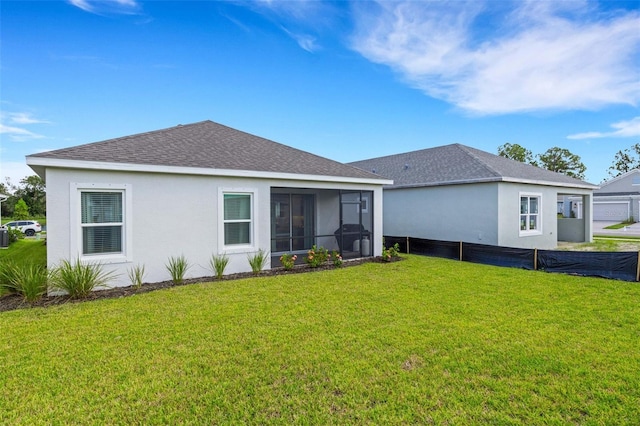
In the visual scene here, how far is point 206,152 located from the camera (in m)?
9.74

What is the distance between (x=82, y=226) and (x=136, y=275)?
1.58 m

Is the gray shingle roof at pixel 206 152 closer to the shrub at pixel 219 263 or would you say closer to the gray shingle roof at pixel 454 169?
the shrub at pixel 219 263

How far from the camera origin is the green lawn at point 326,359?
307 centimetres

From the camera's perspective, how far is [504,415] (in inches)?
117

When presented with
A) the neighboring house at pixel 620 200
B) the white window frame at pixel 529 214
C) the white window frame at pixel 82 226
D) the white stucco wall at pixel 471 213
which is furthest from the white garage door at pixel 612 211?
the white window frame at pixel 82 226

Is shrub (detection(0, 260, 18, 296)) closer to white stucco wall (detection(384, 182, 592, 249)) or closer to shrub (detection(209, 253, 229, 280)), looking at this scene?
shrub (detection(209, 253, 229, 280))

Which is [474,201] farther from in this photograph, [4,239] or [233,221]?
[4,239]

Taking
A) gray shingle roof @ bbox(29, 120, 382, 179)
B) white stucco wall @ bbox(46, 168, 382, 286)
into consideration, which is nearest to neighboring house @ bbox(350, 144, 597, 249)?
gray shingle roof @ bbox(29, 120, 382, 179)

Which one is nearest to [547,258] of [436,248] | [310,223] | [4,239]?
[436,248]

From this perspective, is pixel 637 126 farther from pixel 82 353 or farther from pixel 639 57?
pixel 82 353

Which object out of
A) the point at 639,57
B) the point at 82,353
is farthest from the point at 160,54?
the point at 639,57

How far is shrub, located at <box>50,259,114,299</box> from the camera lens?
22.4ft

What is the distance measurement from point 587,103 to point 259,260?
24508 millimetres

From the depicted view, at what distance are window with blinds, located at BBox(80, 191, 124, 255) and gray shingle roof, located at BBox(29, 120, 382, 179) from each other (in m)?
0.88
